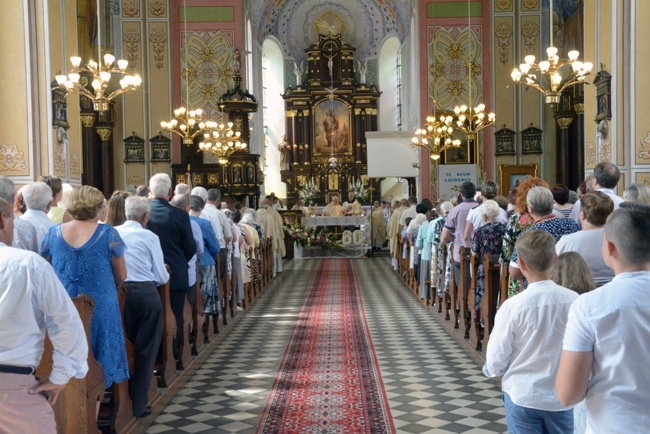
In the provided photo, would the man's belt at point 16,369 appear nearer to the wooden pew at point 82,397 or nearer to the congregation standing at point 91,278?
the congregation standing at point 91,278

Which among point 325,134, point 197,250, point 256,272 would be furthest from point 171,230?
point 325,134

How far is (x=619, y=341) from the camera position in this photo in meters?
2.48

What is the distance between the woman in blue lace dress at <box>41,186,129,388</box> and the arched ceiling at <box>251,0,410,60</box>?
2845 centimetres

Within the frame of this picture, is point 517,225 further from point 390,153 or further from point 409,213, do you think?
point 390,153

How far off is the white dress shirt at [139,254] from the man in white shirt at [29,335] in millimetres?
2585

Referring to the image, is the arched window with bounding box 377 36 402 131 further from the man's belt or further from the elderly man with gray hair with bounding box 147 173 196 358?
the man's belt

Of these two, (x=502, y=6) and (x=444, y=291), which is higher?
(x=502, y=6)

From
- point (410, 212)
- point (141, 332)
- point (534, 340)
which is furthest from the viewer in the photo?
point (410, 212)

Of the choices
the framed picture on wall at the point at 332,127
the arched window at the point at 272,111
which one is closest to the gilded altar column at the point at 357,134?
the framed picture on wall at the point at 332,127

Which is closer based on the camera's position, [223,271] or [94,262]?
[94,262]

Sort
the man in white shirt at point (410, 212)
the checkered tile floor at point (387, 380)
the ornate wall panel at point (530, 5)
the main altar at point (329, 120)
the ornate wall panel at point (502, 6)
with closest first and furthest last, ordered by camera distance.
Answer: the checkered tile floor at point (387, 380)
the man in white shirt at point (410, 212)
the ornate wall panel at point (530, 5)
the ornate wall panel at point (502, 6)
the main altar at point (329, 120)

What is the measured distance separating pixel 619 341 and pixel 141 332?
407 centimetres

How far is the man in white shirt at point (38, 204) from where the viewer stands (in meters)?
5.38

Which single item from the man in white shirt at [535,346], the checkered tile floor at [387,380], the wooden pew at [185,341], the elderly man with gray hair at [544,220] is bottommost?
the checkered tile floor at [387,380]
